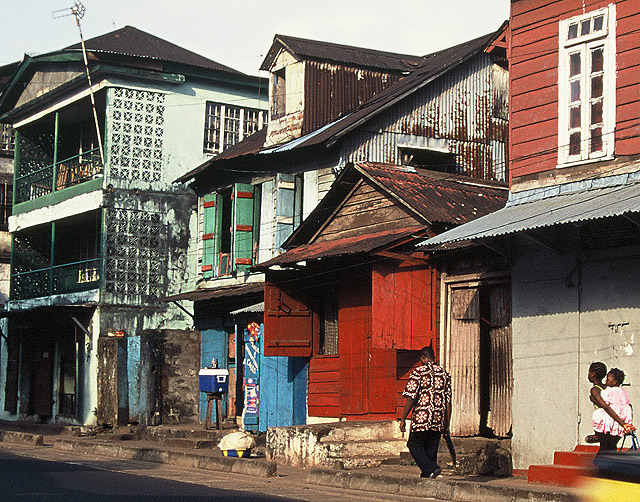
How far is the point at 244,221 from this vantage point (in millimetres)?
23922

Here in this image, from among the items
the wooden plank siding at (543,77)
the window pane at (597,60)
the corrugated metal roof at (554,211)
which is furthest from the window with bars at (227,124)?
the window pane at (597,60)

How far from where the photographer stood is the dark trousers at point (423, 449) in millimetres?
12602

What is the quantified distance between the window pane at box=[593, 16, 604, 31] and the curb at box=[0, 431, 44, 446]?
46.6ft

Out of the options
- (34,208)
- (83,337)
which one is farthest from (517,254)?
(34,208)

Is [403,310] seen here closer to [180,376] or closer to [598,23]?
[598,23]

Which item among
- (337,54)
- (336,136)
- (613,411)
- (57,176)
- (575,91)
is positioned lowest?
(613,411)

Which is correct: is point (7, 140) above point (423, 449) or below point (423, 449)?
above

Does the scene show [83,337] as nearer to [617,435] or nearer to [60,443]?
[60,443]

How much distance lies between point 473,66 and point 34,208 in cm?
1455

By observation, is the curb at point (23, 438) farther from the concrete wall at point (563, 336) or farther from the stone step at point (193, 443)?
the concrete wall at point (563, 336)

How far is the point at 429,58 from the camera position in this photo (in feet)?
85.7

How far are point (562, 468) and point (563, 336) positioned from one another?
69.4 inches

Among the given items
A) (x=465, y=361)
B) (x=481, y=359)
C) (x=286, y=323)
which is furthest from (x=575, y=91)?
(x=286, y=323)

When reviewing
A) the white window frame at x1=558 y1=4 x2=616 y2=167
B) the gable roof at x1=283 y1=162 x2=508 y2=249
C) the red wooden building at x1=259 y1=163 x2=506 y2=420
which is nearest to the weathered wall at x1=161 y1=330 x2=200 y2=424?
the red wooden building at x1=259 y1=163 x2=506 y2=420
